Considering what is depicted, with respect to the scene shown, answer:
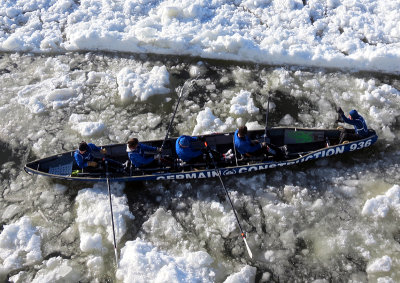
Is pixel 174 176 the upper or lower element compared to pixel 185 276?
upper

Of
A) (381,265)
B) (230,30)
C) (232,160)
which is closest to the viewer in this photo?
(381,265)

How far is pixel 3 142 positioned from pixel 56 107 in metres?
1.84

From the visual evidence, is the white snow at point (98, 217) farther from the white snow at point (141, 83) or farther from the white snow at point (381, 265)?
the white snow at point (381, 265)

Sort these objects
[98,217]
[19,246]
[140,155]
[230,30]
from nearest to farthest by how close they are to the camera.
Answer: [19,246], [98,217], [140,155], [230,30]

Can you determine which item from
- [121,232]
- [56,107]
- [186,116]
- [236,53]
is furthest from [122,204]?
[236,53]

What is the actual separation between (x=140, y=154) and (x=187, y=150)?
3.79 ft

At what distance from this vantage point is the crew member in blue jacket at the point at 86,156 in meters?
8.55

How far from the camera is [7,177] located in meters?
9.77

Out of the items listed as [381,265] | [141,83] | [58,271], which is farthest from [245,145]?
[58,271]

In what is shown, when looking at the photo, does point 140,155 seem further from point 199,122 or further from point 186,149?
point 199,122

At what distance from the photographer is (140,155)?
866 cm

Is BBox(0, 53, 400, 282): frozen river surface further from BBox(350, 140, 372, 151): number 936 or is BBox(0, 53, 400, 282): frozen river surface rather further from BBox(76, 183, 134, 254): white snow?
BBox(350, 140, 372, 151): number 936

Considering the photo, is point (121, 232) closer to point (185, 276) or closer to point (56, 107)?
point (185, 276)

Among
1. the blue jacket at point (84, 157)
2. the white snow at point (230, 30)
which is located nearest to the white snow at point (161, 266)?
the blue jacket at point (84, 157)
